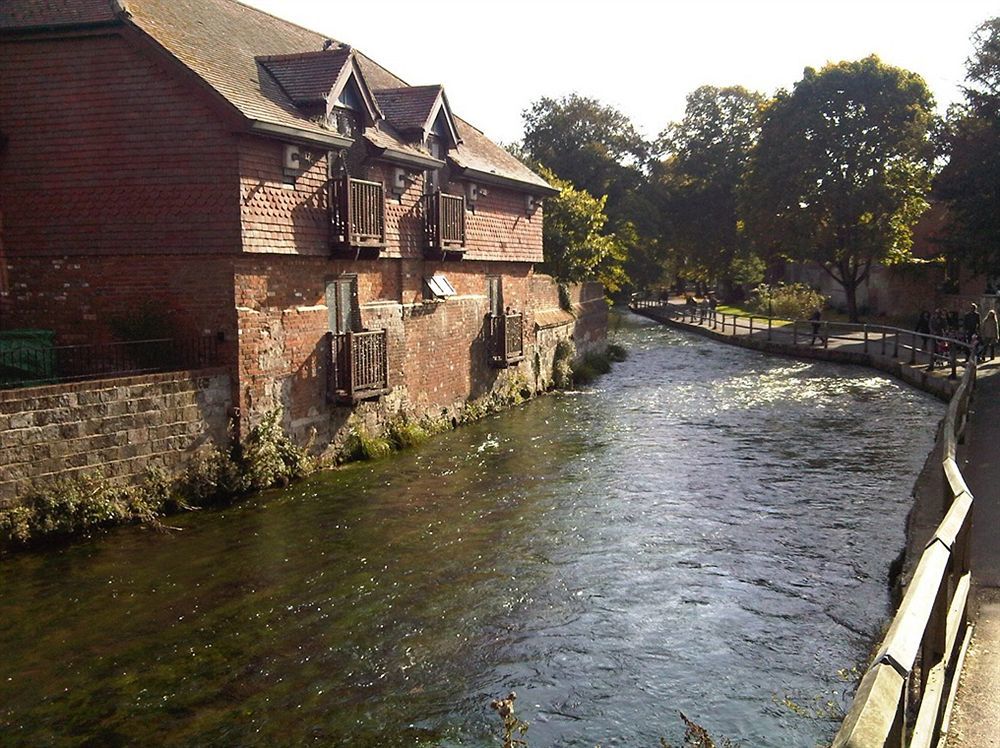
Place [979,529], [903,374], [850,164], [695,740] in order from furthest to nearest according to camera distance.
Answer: [850,164]
[903,374]
[979,529]
[695,740]

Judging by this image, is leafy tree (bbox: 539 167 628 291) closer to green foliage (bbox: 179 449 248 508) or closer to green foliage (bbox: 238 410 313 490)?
green foliage (bbox: 238 410 313 490)

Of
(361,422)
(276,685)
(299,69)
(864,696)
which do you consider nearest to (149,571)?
(276,685)

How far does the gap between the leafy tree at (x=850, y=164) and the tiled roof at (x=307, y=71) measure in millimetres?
32827

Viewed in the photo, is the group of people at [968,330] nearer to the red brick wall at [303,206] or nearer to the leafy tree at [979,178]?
the leafy tree at [979,178]

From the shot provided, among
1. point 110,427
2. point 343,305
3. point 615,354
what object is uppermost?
point 343,305

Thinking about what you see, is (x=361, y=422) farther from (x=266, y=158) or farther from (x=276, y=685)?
(x=276, y=685)

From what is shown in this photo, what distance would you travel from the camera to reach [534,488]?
612 inches

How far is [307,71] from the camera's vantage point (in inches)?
705

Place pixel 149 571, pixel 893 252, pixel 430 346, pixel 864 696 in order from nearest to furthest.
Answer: pixel 864 696 < pixel 149 571 < pixel 430 346 < pixel 893 252

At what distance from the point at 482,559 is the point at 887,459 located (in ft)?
31.2

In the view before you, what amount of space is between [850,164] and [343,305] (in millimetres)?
34592

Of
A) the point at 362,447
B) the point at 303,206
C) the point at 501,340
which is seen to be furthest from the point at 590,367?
the point at 303,206

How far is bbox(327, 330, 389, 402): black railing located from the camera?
56.2 feet

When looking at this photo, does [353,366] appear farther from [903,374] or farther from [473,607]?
[903,374]
